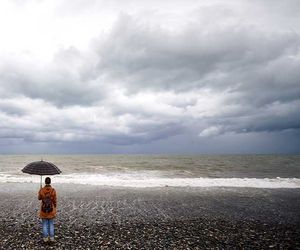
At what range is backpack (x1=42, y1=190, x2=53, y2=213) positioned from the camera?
12109 mm

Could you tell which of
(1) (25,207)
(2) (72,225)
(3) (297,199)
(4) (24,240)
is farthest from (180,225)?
(3) (297,199)

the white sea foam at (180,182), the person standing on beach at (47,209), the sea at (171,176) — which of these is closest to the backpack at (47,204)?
the person standing on beach at (47,209)

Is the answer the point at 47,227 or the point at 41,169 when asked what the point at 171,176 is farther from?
the point at 41,169

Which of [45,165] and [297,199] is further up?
[45,165]

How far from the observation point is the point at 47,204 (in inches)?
480

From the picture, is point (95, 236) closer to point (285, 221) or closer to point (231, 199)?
point (285, 221)

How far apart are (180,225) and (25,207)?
11352 mm

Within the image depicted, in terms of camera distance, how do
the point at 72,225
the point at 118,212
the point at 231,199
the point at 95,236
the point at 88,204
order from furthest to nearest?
the point at 231,199
the point at 88,204
the point at 118,212
the point at 72,225
the point at 95,236

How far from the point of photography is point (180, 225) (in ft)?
51.1

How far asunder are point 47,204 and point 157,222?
21.9 ft

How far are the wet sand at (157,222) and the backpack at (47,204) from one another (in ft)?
4.89

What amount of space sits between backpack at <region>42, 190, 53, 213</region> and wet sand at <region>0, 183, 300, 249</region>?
1.49 m

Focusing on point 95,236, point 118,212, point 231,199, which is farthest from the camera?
point 231,199

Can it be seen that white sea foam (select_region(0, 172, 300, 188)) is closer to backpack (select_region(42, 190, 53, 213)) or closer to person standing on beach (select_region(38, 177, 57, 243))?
person standing on beach (select_region(38, 177, 57, 243))
